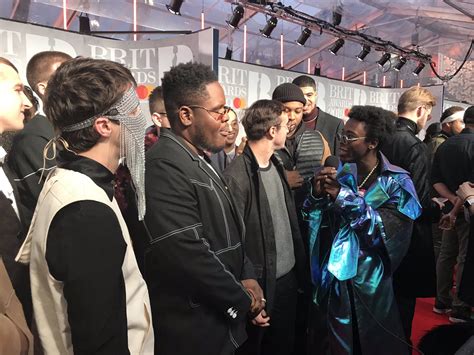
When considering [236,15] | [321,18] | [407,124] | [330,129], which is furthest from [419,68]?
[330,129]

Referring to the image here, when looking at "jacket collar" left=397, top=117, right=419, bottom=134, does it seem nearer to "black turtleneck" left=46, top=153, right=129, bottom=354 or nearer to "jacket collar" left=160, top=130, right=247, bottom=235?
"jacket collar" left=160, top=130, right=247, bottom=235

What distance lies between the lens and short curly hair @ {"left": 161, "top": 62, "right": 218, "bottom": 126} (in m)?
1.63

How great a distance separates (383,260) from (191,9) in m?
7.36

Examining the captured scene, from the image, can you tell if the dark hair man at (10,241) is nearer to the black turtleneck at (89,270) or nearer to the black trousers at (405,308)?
the black turtleneck at (89,270)

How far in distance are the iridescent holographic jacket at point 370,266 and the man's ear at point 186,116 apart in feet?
2.75

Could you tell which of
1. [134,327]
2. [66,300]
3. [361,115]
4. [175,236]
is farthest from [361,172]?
[66,300]

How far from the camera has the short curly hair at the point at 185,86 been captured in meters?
1.63

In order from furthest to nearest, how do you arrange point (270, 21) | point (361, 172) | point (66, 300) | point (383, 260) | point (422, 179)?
point (270, 21)
point (422, 179)
point (361, 172)
point (383, 260)
point (66, 300)

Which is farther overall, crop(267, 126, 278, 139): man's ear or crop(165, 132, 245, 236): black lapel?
crop(267, 126, 278, 139): man's ear

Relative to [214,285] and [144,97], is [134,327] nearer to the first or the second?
[214,285]

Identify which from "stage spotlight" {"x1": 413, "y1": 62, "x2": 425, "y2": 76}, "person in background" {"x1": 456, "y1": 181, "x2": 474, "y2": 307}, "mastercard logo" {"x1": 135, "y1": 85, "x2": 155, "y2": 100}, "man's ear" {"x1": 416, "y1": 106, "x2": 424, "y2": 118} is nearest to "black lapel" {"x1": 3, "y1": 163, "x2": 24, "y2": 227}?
"person in background" {"x1": 456, "y1": 181, "x2": 474, "y2": 307}

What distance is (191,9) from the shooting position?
8227 millimetres

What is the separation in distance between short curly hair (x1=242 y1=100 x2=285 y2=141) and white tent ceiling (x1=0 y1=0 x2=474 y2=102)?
411 centimetres

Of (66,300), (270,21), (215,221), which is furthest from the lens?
(270,21)
